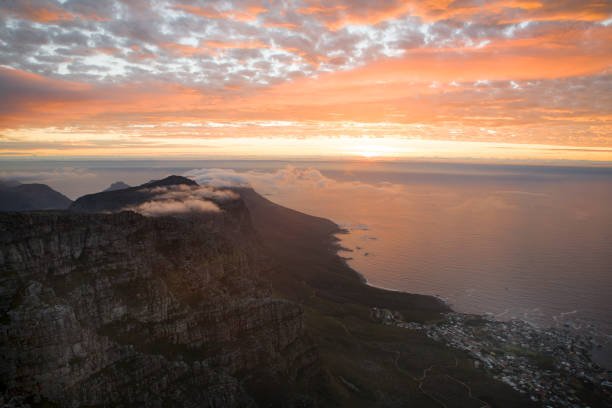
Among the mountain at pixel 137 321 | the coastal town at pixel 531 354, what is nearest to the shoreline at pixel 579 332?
the coastal town at pixel 531 354

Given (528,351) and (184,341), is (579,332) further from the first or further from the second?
(184,341)

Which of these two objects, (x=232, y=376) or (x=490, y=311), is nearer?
(x=232, y=376)

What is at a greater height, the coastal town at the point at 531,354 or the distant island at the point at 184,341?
the distant island at the point at 184,341

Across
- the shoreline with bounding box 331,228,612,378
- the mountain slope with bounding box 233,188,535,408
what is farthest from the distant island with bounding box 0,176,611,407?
the shoreline with bounding box 331,228,612,378

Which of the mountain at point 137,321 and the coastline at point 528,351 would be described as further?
the coastline at point 528,351

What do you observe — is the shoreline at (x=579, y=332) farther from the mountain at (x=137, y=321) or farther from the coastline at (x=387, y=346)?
the mountain at (x=137, y=321)

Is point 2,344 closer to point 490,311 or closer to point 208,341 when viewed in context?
point 208,341

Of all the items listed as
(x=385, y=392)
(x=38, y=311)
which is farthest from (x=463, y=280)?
(x=38, y=311)
